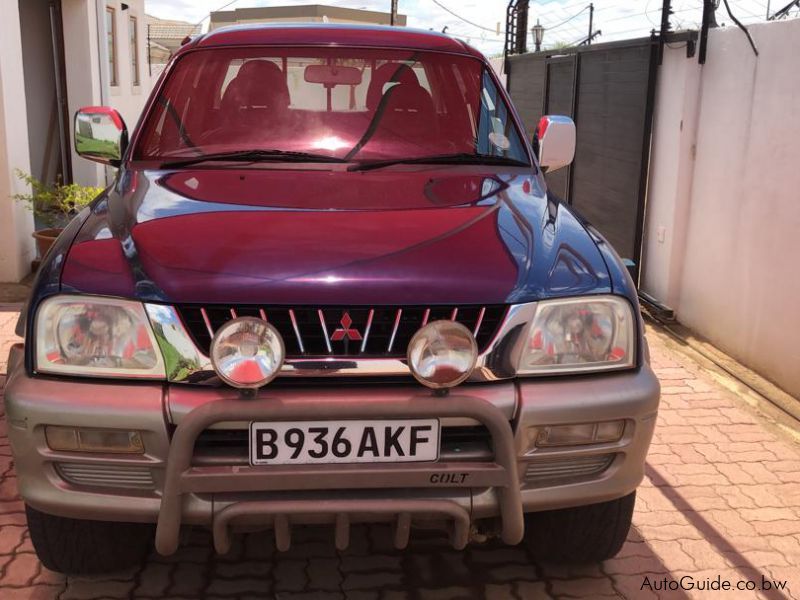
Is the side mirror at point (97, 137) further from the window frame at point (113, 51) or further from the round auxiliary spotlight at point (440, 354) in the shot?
the window frame at point (113, 51)

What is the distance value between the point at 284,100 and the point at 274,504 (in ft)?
6.10

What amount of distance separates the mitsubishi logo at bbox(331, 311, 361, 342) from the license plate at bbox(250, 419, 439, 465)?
8.8 inches

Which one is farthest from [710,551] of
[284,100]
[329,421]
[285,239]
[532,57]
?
[532,57]

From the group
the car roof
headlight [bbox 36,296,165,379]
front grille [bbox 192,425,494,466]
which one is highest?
the car roof

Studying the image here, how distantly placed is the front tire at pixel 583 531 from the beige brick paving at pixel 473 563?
0.11 metres

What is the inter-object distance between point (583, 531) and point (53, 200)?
5.82 metres

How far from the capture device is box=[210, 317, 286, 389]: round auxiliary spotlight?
7.18ft

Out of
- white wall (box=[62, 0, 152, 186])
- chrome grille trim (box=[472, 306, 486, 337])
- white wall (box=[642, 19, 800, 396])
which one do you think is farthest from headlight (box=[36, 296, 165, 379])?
white wall (box=[62, 0, 152, 186])

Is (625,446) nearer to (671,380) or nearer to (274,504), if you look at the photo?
(274,504)

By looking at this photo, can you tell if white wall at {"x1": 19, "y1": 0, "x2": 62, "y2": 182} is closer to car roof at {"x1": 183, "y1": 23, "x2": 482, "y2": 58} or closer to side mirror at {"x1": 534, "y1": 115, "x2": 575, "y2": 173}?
car roof at {"x1": 183, "y1": 23, "x2": 482, "y2": 58}

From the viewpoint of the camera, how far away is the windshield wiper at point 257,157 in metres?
3.19

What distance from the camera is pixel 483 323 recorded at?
2.35 metres

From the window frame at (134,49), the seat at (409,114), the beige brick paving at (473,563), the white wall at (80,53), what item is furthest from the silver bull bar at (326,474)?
the window frame at (134,49)

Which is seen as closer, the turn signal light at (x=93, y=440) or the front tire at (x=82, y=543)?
the turn signal light at (x=93, y=440)
